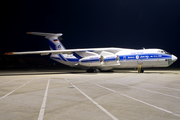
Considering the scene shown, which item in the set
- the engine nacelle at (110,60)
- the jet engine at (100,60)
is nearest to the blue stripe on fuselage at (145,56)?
the engine nacelle at (110,60)

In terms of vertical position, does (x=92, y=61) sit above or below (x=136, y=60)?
below

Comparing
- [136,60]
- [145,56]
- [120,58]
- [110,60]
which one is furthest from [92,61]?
[145,56]

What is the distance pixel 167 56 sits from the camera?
17.8 m

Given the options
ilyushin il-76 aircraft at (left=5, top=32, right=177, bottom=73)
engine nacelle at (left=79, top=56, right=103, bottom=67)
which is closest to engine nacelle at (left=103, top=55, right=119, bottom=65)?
ilyushin il-76 aircraft at (left=5, top=32, right=177, bottom=73)

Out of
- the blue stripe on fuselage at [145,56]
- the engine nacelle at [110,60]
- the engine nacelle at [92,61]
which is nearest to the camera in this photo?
the blue stripe on fuselage at [145,56]

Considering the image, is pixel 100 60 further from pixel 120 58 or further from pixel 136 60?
pixel 136 60

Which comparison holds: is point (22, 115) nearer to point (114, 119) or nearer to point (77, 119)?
point (77, 119)

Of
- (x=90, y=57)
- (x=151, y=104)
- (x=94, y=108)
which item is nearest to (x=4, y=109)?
(x=94, y=108)

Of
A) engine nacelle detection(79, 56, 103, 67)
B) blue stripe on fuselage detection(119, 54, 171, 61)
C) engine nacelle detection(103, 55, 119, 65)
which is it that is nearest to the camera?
blue stripe on fuselage detection(119, 54, 171, 61)

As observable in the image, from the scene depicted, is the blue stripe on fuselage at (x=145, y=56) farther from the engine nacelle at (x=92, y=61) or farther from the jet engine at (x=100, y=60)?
the engine nacelle at (x=92, y=61)

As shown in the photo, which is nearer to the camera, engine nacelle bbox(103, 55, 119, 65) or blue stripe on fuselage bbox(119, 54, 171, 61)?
blue stripe on fuselage bbox(119, 54, 171, 61)

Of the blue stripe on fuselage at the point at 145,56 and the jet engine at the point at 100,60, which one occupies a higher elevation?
the blue stripe on fuselage at the point at 145,56

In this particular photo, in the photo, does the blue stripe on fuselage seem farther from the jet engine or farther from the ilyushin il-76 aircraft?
the jet engine

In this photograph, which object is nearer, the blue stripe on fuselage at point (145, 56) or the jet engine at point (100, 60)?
the blue stripe on fuselage at point (145, 56)
